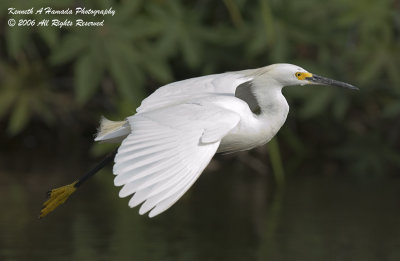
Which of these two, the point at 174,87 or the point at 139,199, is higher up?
the point at 139,199

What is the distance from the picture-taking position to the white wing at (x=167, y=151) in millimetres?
2803

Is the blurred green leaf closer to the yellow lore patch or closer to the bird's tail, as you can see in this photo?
the bird's tail

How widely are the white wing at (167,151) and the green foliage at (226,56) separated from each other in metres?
2.97

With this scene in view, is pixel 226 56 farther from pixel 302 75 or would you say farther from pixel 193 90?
pixel 302 75

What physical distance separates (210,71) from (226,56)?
0.22 meters

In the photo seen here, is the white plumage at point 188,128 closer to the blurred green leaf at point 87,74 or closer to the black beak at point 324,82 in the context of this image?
the black beak at point 324,82

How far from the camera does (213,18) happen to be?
7492 millimetres

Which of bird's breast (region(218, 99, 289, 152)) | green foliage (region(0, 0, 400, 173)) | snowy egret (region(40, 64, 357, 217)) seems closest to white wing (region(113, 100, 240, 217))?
snowy egret (region(40, 64, 357, 217))

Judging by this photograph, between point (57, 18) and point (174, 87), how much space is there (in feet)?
8.31

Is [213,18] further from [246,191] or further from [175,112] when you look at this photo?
[175,112]

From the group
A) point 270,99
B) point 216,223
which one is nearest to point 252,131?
point 270,99

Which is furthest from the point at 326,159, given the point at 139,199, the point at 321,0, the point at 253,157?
the point at 139,199

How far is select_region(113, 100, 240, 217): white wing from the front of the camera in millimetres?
2803

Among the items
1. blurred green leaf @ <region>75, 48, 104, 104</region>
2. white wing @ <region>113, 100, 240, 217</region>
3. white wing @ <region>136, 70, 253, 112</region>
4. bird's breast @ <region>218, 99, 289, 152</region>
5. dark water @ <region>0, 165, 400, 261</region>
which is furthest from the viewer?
blurred green leaf @ <region>75, 48, 104, 104</region>
